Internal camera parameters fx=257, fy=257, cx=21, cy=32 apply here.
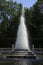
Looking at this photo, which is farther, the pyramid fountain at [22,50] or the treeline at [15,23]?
the treeline at [15,23]

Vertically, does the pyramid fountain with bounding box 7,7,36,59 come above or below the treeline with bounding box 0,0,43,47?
below

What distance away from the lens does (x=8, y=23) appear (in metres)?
73.6

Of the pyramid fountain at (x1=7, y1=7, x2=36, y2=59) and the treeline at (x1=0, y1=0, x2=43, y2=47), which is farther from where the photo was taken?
the treeline at (x1=0, y1=0, x2=43, y2=47)

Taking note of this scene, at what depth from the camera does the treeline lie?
6619 centimetres

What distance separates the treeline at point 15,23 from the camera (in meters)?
66.2

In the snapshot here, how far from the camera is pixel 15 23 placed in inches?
2817

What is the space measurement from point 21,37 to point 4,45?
88.6 feet

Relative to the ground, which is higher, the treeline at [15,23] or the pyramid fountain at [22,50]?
the treeline at [15,23]

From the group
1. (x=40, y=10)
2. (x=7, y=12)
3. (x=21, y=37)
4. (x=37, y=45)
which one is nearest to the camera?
(x=21, y=37)

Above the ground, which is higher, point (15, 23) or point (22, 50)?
point (15, 23)

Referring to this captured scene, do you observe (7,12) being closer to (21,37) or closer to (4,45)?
(4,45)

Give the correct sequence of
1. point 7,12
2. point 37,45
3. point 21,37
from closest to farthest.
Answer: point 21,37 < point 37,45 < point 7,12

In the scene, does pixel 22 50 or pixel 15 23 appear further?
pixel 15 23

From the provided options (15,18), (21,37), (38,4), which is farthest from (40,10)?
(21,37)
